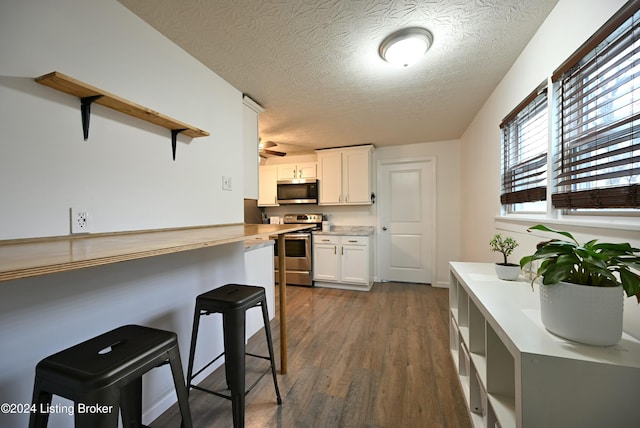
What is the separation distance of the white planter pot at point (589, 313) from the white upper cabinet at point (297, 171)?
368cm

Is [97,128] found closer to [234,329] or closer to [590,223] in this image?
[234,329]

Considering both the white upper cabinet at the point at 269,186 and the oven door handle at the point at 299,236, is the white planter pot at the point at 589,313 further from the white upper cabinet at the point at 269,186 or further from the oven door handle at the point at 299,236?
the white upper cabinet at the point at 269,186

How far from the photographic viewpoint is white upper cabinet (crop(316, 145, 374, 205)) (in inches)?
154

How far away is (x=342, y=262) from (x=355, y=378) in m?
2.09

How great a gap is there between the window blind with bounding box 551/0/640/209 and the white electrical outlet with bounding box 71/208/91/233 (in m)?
2.12

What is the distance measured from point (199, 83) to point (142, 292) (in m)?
1.42

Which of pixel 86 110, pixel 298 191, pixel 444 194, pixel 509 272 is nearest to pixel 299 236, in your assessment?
pixel 298 191

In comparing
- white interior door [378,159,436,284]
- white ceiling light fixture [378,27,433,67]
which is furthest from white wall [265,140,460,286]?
white ceiling light fixture [378,27,433,67]

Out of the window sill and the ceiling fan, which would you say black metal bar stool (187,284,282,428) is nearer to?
the window sill

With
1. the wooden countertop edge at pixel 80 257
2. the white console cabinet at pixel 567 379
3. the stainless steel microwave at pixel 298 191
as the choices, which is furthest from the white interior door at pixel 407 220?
the wooden countertop edge at pixel 80 257

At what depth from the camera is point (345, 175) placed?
4008mm

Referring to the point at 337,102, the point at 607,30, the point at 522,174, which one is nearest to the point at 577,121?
the point at 607,30

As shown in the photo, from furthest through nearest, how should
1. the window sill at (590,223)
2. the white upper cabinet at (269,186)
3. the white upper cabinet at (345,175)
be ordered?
the white upper cabinet at (269,186)
the white upper cabinet at (345,175)
the window sill at (590,223)

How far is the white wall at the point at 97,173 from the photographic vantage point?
3.00 feet
